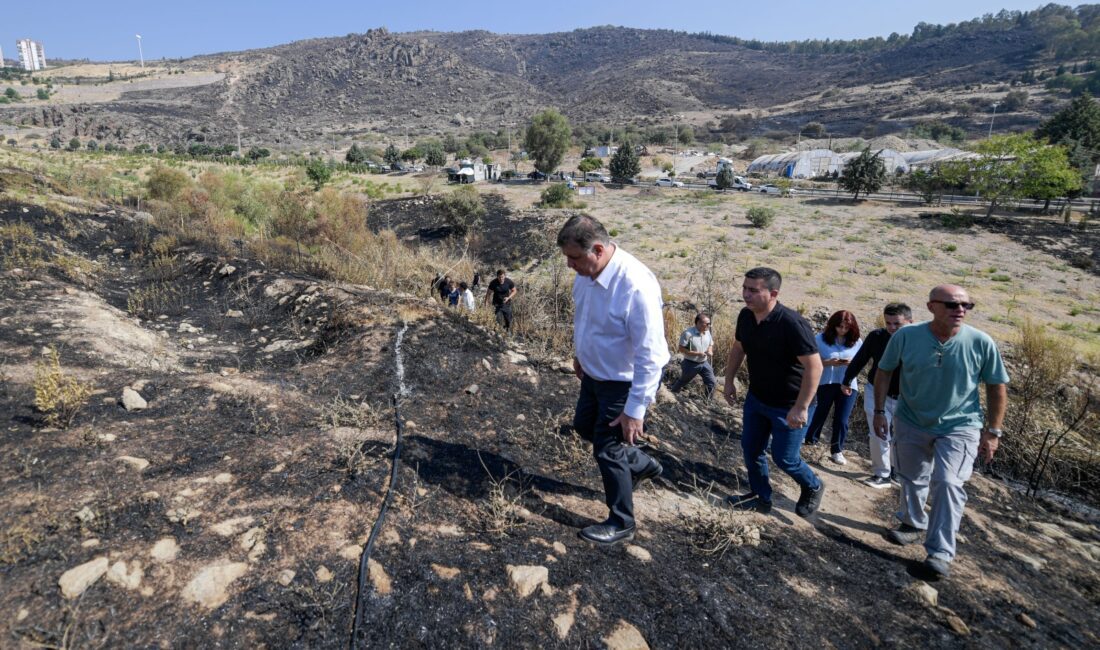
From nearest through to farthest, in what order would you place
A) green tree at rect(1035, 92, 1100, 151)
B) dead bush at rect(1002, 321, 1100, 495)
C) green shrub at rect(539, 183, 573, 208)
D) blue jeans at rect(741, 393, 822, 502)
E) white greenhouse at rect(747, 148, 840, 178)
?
blue jeans at rect(741, 393, 822, 502) < dead bush at rect(1002, 321, 1100, 495) < green shrub at rect(539, 183, 573, 208) < green tree at rect(1035, 92, 1100, 151) < white greenhouse at rect(747, 148, 840, 178)

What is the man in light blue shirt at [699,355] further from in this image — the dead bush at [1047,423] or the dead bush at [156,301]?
the dead bush at [156,301]

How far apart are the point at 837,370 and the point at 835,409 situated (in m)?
0.34

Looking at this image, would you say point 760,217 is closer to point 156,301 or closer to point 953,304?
Answer: point 953,304

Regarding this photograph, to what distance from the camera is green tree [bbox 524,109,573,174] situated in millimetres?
38812

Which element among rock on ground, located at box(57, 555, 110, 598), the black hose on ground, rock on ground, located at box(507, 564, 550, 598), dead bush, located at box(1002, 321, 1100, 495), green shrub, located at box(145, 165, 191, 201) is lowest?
dead bush, located at box(1002, 321, 1100, 495)

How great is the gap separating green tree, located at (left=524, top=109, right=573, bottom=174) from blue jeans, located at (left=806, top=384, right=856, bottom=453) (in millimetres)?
37906

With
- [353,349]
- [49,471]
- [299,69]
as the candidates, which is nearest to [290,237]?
[353,349]

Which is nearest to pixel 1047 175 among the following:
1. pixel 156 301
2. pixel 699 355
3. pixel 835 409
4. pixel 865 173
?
pixel 865 173

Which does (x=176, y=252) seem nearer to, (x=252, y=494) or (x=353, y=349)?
(x=353, y=349)

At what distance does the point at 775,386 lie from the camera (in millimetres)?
2777

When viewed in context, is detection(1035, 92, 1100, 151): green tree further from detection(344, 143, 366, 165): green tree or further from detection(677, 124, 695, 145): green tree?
detection(344, 143, 366, 165): green tree

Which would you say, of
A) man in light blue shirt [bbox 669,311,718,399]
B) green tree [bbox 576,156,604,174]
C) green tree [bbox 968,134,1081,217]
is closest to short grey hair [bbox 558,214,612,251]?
man in light blue shirt [bbox 669,311,718,399]

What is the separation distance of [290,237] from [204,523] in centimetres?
1187

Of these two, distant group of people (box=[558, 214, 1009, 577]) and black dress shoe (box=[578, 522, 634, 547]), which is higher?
distant group of people (box=[558, 214, 1009, 577])
